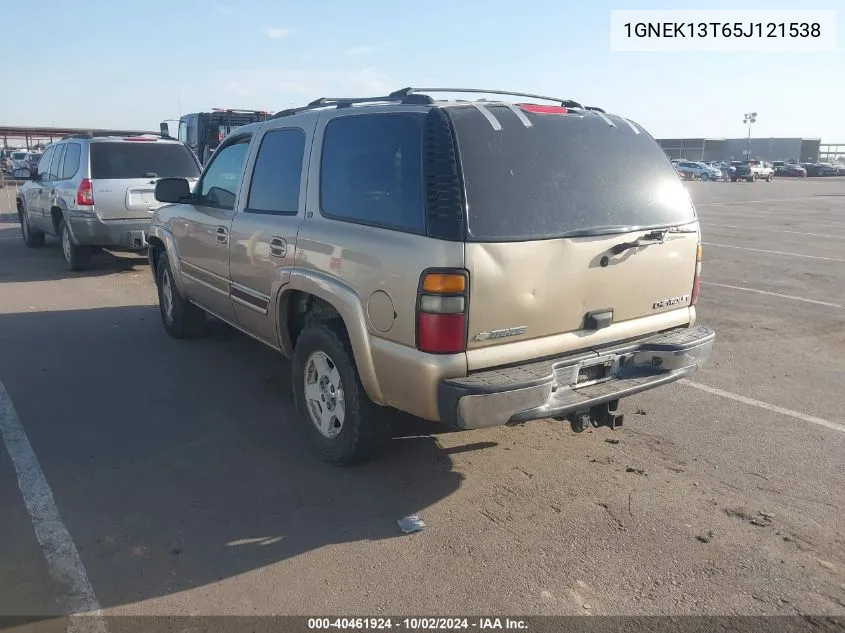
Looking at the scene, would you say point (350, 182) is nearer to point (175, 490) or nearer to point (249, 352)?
point (175, 490)

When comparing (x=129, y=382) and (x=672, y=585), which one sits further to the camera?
(x=129, y=382)

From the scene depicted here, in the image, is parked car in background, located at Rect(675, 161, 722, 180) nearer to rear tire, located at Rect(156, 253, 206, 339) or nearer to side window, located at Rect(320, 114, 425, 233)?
rear tire, located at Rect(156, 253, 206, 339)

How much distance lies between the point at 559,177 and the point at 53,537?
10.2 ft

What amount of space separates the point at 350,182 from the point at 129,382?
9.38ft

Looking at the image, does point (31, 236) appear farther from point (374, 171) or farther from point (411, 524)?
point (411, 524)

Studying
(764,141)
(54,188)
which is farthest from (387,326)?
(764,141)

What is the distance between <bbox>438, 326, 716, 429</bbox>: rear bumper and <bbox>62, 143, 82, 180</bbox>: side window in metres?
8.85

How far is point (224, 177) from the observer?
5.54 m

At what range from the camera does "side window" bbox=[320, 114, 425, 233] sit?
3.54 metres

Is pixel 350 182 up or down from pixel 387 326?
up

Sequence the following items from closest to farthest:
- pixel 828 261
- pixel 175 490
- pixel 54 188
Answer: pixel 175 490, pixel 54 188, pixel 828 261

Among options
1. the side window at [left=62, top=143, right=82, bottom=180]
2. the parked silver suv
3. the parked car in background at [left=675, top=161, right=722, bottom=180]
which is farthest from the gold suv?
the parked car in background at [left=675, top=161, right=722, bottom=180]

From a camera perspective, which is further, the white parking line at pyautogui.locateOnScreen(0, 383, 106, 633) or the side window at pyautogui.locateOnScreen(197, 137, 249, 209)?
the side window at pyautogui.locateOnScreen(197, 137, 249, 209)

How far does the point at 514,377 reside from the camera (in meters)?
3.38
